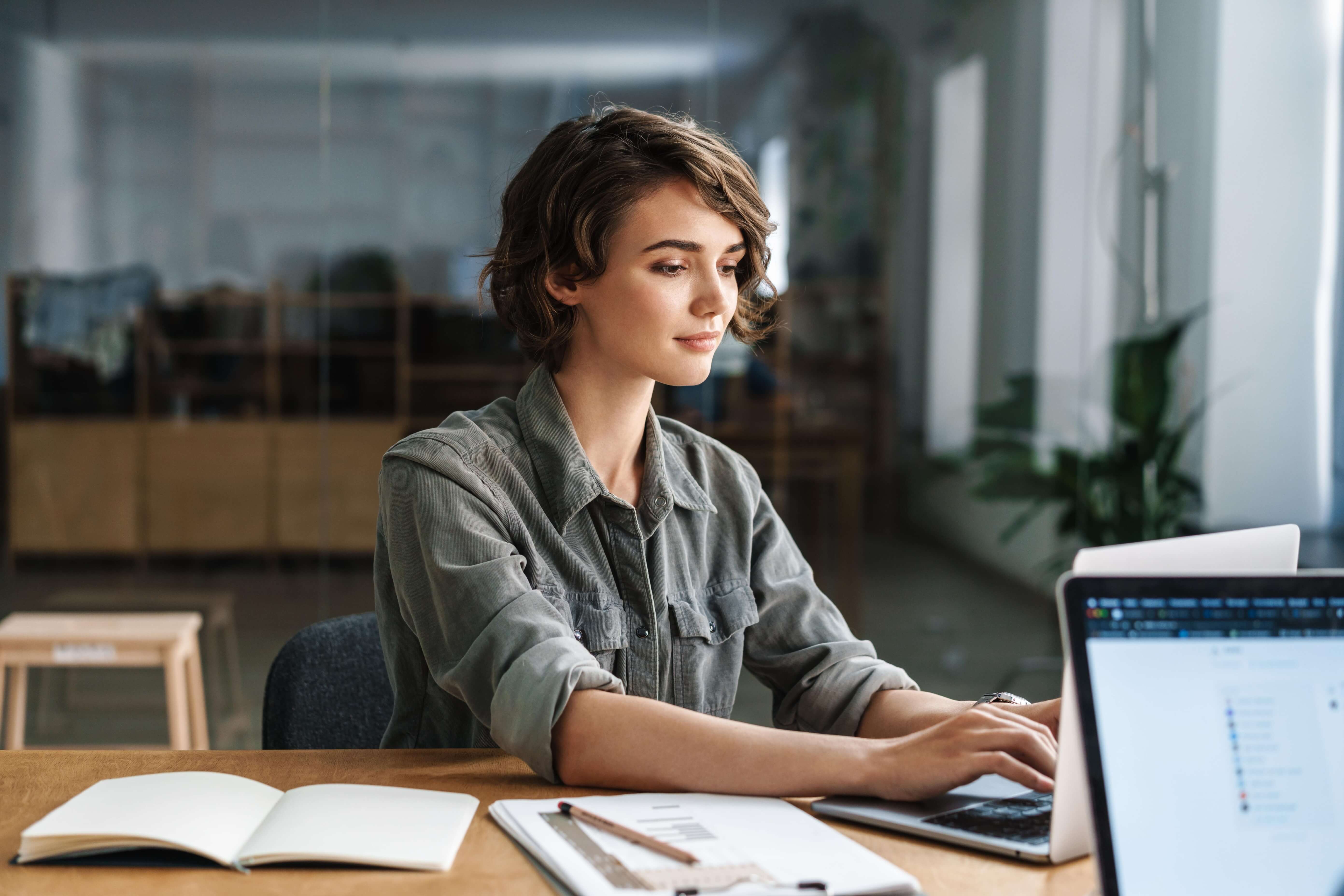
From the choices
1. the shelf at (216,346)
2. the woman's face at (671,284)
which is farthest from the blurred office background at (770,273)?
the woman's face at (671,284)

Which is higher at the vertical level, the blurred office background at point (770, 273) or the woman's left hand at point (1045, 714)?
the blurred office background at point (770, 273)

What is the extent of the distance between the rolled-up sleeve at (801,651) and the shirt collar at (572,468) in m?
0.11

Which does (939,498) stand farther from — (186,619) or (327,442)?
Result: (186,619)

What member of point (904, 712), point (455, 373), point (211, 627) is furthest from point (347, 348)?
point (904, 712)

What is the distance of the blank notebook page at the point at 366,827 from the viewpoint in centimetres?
91

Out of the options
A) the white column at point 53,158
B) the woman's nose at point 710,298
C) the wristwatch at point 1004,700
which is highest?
the white column at point 53,158

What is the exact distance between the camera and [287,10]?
11.0 ft

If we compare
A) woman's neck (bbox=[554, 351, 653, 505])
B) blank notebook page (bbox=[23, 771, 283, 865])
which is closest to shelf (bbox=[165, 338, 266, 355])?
woman's neck (bbox=[554, 351, 653, 505])

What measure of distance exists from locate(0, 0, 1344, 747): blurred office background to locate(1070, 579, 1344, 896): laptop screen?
2.58m

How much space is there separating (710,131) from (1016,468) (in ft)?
7.78

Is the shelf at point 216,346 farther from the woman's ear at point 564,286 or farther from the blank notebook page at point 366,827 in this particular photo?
the blank notebook page at point 366,827

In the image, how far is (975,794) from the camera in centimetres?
107

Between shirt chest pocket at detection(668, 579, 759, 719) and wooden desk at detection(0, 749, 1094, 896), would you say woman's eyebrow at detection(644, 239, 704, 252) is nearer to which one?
shirt chest pocket at detection(668, 579, 759, 719)

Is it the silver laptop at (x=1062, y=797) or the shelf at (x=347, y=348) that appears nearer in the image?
the silver laptop at (x=1062, y=797)
